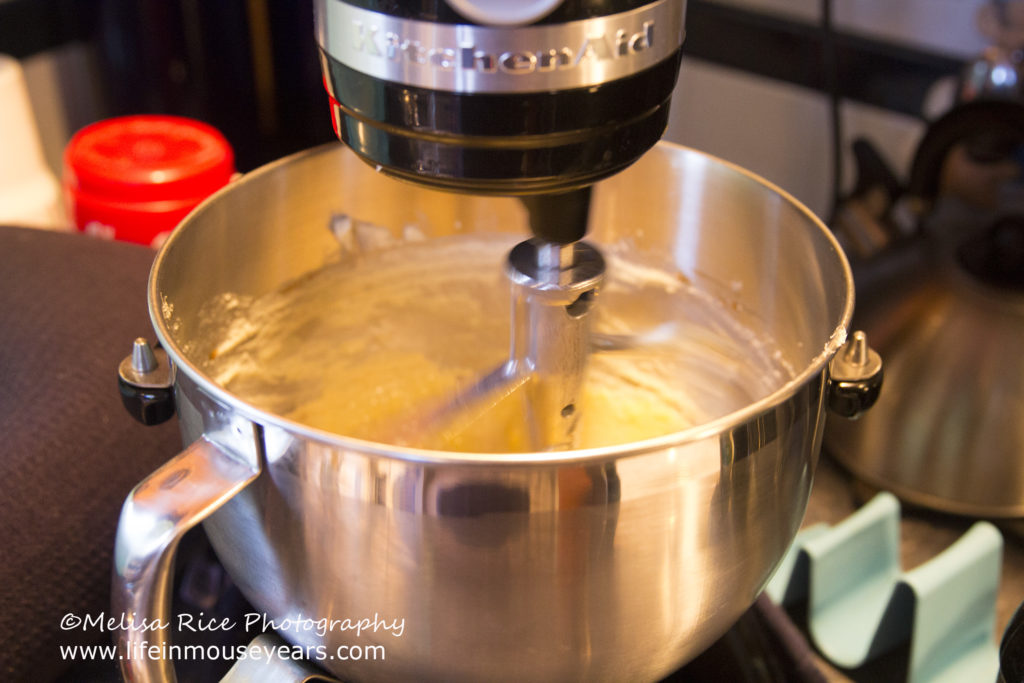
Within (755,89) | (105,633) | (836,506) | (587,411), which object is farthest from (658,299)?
(755,89)

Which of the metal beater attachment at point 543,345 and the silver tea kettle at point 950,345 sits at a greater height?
A: the metal beater attachment at point 543,345

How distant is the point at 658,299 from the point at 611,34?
229 mm

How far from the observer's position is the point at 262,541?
0.31 meters

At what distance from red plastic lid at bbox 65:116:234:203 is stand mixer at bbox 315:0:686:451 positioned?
362mm

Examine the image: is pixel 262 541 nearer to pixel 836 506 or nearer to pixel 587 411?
pixel 587 411

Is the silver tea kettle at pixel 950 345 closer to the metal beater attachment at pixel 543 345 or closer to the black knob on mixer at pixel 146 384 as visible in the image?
the metal beater attachment at pixel 543 345

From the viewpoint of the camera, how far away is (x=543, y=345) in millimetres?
351

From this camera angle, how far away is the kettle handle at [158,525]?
0.28 m

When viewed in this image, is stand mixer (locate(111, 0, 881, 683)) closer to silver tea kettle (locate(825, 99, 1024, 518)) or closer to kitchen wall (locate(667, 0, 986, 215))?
silver tea kettle (locate(825, 99, 1024, 518))

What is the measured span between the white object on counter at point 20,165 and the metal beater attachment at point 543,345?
1.75ft

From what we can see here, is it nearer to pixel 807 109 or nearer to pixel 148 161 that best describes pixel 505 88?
pixel 148 161

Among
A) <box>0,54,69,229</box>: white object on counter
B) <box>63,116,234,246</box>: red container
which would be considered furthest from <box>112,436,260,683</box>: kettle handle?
<box>0,54,69,229</box>: white object on counter

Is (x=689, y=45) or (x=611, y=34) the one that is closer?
(x=611, y=34)

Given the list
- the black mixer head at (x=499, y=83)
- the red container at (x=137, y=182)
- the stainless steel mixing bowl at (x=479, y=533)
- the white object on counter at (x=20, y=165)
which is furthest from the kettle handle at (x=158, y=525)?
the white object on counter at (x=20, y=165)
